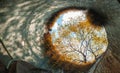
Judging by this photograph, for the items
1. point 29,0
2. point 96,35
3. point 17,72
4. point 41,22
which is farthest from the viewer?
point 96,35

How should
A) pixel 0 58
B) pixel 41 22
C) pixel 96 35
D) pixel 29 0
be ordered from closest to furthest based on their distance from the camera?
pixel 0 58 → pixel 29 0 → pixel 41 22 → pixel 96 35

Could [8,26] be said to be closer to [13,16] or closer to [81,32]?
[13,16]

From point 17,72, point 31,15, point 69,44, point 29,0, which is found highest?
point 29,0

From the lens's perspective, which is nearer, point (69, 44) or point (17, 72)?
point (17, 72)

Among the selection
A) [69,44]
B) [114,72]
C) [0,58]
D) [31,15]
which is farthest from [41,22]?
[69,44]

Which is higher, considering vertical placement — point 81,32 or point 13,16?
point 13,16

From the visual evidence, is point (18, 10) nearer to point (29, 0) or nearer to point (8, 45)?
point (29, 0)
